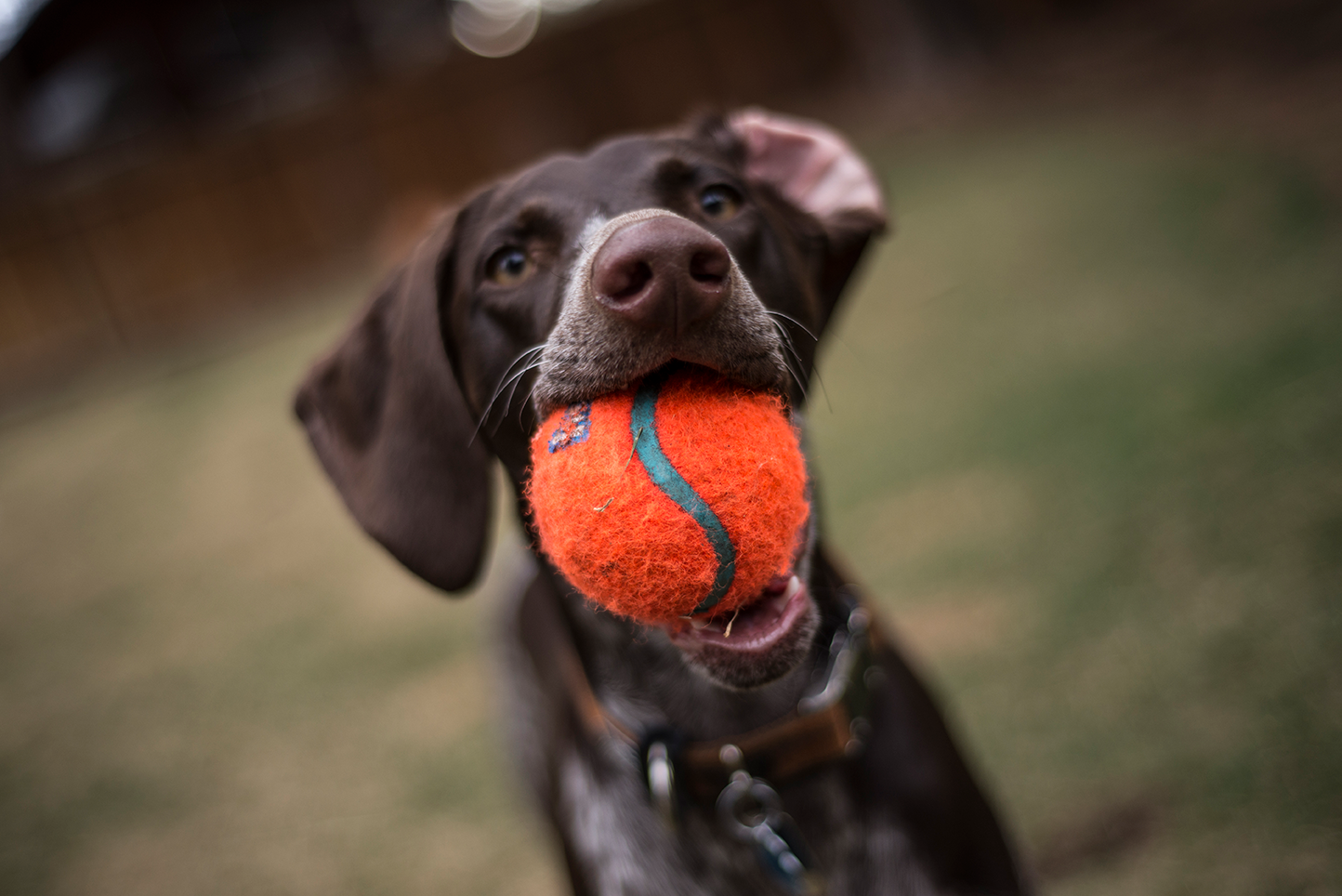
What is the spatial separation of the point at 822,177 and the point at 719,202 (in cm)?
59

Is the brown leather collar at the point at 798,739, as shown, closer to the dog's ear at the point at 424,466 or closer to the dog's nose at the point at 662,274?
the dog's ear at the point at 424,466

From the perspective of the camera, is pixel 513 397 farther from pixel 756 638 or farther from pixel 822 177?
pixel 822 177

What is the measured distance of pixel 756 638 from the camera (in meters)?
1.54

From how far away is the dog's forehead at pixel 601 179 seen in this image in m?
1.83

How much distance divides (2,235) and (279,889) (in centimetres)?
1319

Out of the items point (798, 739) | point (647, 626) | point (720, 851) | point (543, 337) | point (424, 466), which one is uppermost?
point (543, 337)

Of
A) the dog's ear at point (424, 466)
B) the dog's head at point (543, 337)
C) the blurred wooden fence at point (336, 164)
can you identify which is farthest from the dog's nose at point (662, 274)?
the blurred wooden fence at point (336, 164)

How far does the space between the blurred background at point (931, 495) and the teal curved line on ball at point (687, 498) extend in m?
1.68

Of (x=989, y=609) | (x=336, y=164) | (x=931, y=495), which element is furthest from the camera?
(x=336, y=164)

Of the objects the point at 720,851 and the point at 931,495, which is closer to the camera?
the point at 720,851

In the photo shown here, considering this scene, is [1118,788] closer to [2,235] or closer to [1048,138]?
[1048,138]

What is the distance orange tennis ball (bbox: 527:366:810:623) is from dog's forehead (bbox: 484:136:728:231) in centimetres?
48

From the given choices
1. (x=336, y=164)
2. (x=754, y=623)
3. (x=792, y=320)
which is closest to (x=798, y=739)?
(x=754, y=623)

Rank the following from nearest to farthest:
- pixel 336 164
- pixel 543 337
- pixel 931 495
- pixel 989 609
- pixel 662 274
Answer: pixel 662 274 → pixel 543 337 → pixel 989 609 → pixel 931 495 → pixel 336 164
